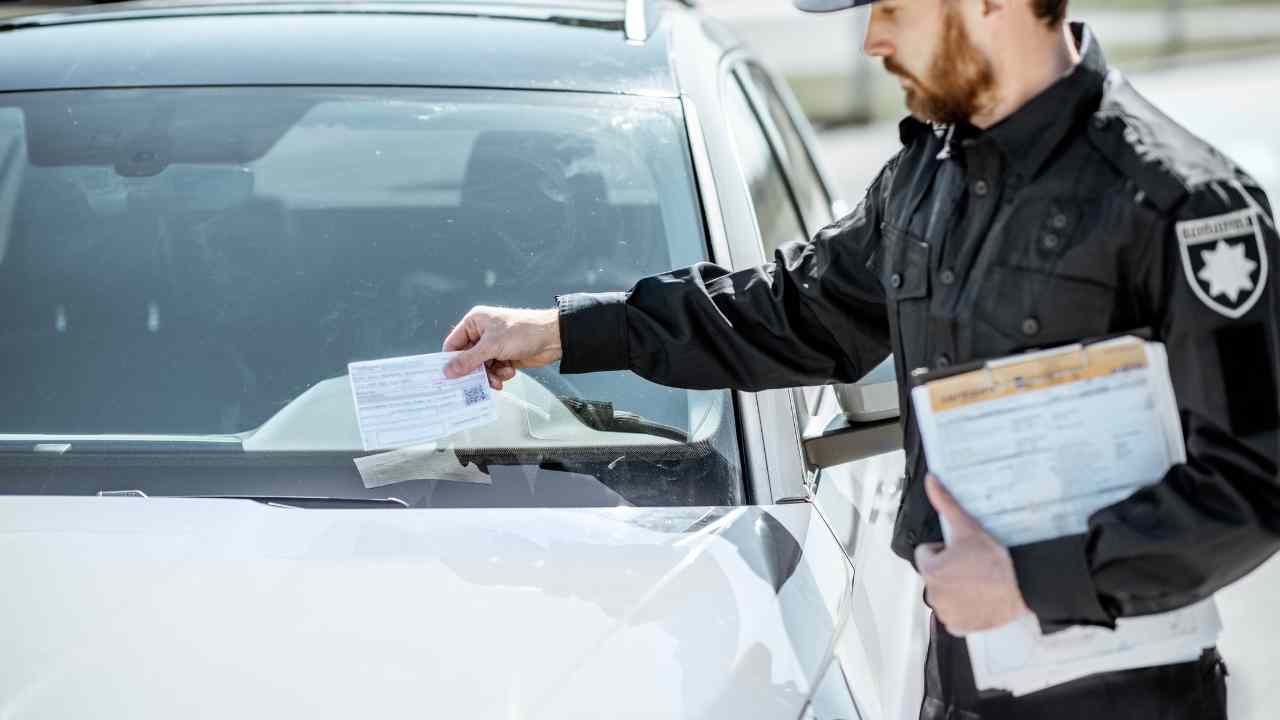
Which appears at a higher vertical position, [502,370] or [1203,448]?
[1203,448]

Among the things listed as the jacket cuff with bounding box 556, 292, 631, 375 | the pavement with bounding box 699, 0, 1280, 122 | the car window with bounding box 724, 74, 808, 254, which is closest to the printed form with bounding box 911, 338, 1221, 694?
the jacket cuff with bounding box 556, 292, 631, 375

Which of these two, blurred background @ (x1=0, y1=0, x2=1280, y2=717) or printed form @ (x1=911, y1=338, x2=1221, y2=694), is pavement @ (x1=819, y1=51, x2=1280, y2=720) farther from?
printed form @ (x1=911, y1=338, x2=1221, y2=694)

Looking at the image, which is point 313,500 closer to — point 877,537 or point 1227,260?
point 877,537

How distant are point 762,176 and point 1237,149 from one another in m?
8.35

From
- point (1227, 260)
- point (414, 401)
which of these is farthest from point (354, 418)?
point (1227, 260)

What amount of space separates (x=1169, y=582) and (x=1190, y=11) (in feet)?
53.2

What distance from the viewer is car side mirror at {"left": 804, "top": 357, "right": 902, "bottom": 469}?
6.85ft

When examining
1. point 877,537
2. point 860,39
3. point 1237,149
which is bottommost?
point 860,39

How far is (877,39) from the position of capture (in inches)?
65.1

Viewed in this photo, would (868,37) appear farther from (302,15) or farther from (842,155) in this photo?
(842,155)

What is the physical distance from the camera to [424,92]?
2529 mm

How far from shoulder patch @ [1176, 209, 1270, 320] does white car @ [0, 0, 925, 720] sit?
60 centimetres

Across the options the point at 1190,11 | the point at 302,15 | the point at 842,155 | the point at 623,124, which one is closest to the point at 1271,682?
the point at 623,124

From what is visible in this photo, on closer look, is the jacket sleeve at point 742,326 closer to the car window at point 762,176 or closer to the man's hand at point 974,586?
the car window at point 762,176
